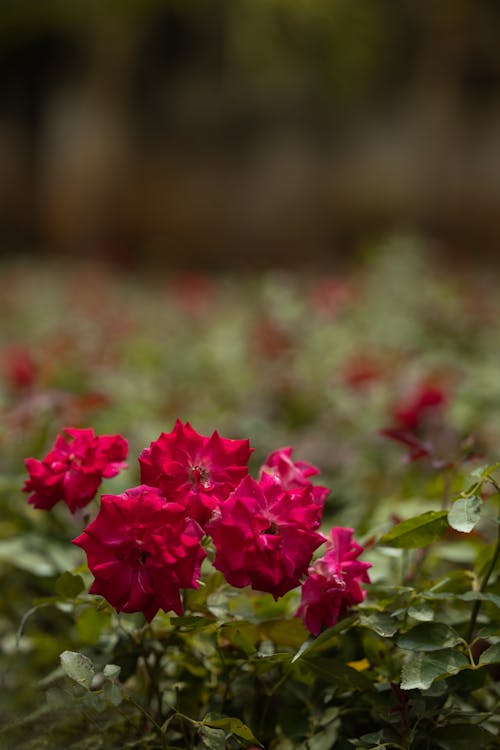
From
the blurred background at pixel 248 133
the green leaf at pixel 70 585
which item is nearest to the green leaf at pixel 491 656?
the green leaf at pixel 70 585

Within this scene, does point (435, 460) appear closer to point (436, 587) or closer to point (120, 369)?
point (436, 587)

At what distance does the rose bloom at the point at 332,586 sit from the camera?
1.06m

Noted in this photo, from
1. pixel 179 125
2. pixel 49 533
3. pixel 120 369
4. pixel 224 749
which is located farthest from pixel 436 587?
pixel 179 125

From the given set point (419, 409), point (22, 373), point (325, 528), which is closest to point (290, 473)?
point (325, 528)

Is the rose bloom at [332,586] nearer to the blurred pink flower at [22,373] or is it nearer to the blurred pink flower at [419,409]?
the blurred pink flower at [419,409]

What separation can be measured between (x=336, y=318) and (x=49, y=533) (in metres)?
2.49

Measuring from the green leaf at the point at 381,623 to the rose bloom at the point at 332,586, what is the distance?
0.09ft

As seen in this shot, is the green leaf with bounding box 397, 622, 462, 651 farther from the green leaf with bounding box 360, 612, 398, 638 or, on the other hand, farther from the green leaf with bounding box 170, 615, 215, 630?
the green leaf with bounding box 170, 615, 215, 630

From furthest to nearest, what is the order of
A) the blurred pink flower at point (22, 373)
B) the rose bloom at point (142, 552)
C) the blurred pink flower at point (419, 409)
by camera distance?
the blurred pink flower at point (22, 373) < the blurred pink flower at point (419, 409) < the rose bloom at point (142, 552)

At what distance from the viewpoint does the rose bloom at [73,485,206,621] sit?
0.97 m

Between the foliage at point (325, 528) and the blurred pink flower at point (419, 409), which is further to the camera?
the blurred pink flower at point (419, 409)

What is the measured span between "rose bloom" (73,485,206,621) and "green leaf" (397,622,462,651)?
0.89ft

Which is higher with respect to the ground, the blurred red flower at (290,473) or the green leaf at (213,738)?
the blurred red flower at (290,473)

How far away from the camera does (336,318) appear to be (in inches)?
160
